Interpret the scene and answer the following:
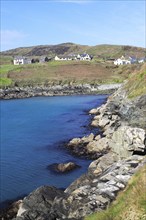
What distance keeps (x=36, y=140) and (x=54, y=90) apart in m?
79.0

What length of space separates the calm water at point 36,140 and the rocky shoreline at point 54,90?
1626 cm

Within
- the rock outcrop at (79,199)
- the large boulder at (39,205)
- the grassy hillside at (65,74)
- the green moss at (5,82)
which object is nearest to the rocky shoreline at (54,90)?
the green moss at (5,82)

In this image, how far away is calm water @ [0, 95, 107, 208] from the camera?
3625cm

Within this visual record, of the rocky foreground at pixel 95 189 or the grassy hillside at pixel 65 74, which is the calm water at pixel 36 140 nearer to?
the rocky foreground at pixel 95 189

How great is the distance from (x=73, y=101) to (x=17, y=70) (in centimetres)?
6544

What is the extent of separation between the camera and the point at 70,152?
46.5 meters

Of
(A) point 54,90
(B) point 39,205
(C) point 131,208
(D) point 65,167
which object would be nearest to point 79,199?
(B) point 39,205

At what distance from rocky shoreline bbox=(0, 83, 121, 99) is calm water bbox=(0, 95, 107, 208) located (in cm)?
1626

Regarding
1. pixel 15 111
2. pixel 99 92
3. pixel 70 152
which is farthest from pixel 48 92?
pixel 70 152

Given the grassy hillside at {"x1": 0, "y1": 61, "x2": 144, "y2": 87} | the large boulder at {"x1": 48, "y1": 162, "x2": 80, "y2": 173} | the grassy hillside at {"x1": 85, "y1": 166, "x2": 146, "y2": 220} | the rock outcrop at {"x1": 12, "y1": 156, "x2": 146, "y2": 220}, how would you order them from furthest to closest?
the grassy hillside at {"x1": 0, "y1": 61, "x2": 144, "y2": 87} < the large boulder at {"x1": 48, "y1": 162, "x2": 80, "y2": 173} < the rock outcrop at {"x1": 12, "y1": 156, "x2": 146, "y2": 220} < the grassy hillside at {"x1": 85, "y1": 166, "x2": 146, "y2": 220}

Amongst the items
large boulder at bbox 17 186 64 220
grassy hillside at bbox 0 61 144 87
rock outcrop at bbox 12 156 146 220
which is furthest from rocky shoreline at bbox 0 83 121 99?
rock outcrop at bbox 12 156 146 220

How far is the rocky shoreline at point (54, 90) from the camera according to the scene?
124 metres

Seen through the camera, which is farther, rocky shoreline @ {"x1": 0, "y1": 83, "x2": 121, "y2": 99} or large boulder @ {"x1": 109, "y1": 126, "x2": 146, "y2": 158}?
rocky shoreline @ {"x1": 0, "y1": 83, "x2": 121, "y2": 99}

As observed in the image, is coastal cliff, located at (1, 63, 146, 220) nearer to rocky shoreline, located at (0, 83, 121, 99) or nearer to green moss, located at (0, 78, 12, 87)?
rocky shoreline, located at (0, 83, 121, 99)
